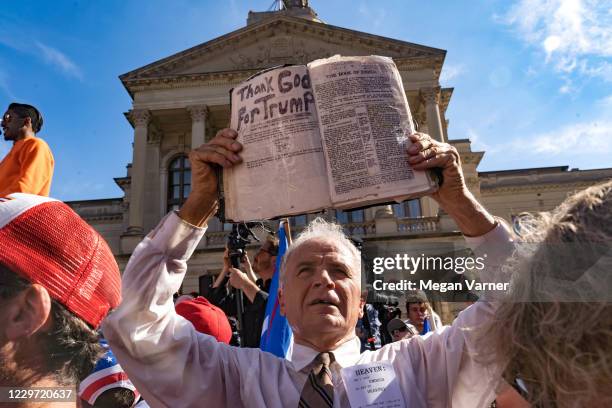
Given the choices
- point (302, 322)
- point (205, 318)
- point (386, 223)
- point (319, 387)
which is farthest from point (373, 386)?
point (386, 223)

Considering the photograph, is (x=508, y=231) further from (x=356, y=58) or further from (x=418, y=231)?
(x=418, y=231)

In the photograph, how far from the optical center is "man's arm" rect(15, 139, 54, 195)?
2.96 m

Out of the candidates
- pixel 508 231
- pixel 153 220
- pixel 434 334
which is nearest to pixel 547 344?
pixel 508 231

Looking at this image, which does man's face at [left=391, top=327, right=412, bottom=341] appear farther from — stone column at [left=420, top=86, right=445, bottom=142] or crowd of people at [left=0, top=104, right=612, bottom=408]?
stone column at [left=420, top=86, right=445, bottom=142]

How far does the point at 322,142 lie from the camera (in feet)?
5.38

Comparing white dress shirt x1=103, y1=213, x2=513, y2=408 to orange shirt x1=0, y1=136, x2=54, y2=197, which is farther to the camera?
orange shirt x1=0, y1=136, x2=54, y2=197

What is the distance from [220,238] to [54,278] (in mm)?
21115

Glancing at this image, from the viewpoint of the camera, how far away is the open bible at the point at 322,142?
A: 5.15 feet

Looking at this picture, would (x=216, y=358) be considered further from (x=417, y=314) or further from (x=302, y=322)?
(x=417, y=314)

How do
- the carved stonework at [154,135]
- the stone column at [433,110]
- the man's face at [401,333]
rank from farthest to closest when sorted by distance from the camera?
the carved stonework at [154,135], the stone column at [433,110], the man's face at [401,333]

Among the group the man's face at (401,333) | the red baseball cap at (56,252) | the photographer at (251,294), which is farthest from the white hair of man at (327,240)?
the man's face at (401,333)

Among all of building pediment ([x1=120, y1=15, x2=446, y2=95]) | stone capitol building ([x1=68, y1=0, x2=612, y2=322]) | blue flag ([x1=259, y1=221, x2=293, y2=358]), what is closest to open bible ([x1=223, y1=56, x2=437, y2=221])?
blue flag ([x1=259, y1=221, x2=293, y2=358])

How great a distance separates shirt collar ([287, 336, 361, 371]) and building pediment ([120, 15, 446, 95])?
24.8 m

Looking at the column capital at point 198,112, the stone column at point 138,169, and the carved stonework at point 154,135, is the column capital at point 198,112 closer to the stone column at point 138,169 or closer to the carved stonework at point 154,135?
the stone column at point 138,169
